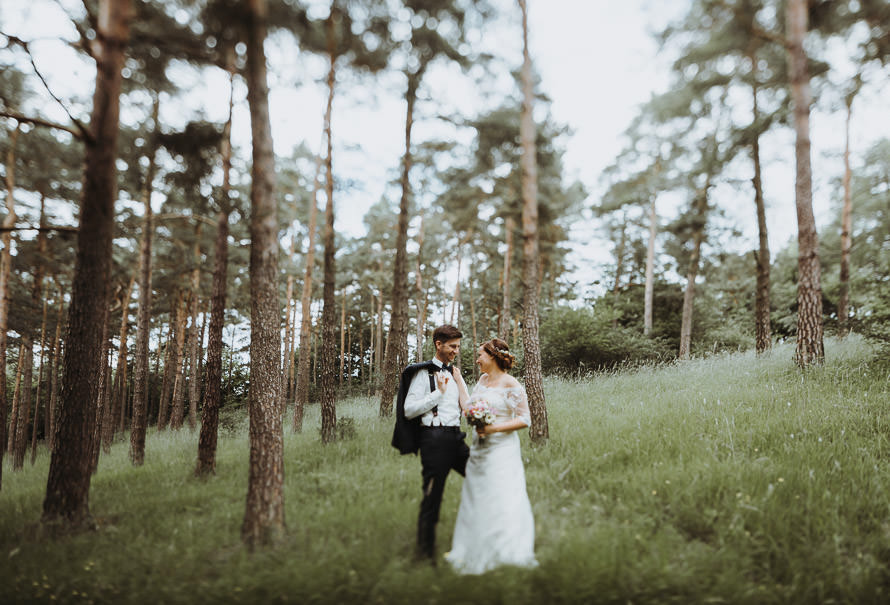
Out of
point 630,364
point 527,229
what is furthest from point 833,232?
point 527,229

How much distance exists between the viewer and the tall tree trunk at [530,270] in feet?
24.6

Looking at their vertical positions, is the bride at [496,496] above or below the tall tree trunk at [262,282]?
below

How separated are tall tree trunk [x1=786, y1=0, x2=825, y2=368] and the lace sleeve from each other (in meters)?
7.57

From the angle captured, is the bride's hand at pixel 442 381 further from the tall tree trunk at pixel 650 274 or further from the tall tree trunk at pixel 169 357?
the tall tree trunk at pixel 169 357

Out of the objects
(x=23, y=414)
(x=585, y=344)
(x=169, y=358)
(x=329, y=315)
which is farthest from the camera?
(x=169, y=358)

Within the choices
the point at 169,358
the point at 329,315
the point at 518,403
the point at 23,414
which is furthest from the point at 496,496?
the point at 169,358

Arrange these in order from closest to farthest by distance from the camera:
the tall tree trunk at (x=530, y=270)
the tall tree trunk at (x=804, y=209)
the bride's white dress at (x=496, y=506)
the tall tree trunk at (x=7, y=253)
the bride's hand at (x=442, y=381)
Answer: the bride's white dress at (x=496, y=506), the bride's hand at (x=442, y=381), the tall tree trunk at (x=530, y=270), the tall tree trunk at (x=804, y=209), the tall tree trunk at (x=7, y=253)


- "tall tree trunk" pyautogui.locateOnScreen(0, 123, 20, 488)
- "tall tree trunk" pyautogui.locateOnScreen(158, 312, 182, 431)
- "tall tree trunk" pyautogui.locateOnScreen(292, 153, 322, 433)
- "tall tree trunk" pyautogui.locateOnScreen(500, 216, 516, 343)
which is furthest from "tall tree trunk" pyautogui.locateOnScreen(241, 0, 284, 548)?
"tall tree trunk" pyautogui.locateOnScreen(158, 312, 182, 431)

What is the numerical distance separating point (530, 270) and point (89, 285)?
6.75 metres

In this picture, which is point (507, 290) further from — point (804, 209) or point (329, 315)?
point (804, 209)

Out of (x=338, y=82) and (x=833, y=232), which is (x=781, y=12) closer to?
(x=338, y=82)

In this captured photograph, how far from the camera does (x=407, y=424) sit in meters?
4.55

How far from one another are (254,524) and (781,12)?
44.3ft

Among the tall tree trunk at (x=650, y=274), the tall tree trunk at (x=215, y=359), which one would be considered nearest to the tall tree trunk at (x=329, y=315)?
the tall tree trunk at (x=215, y=359)
